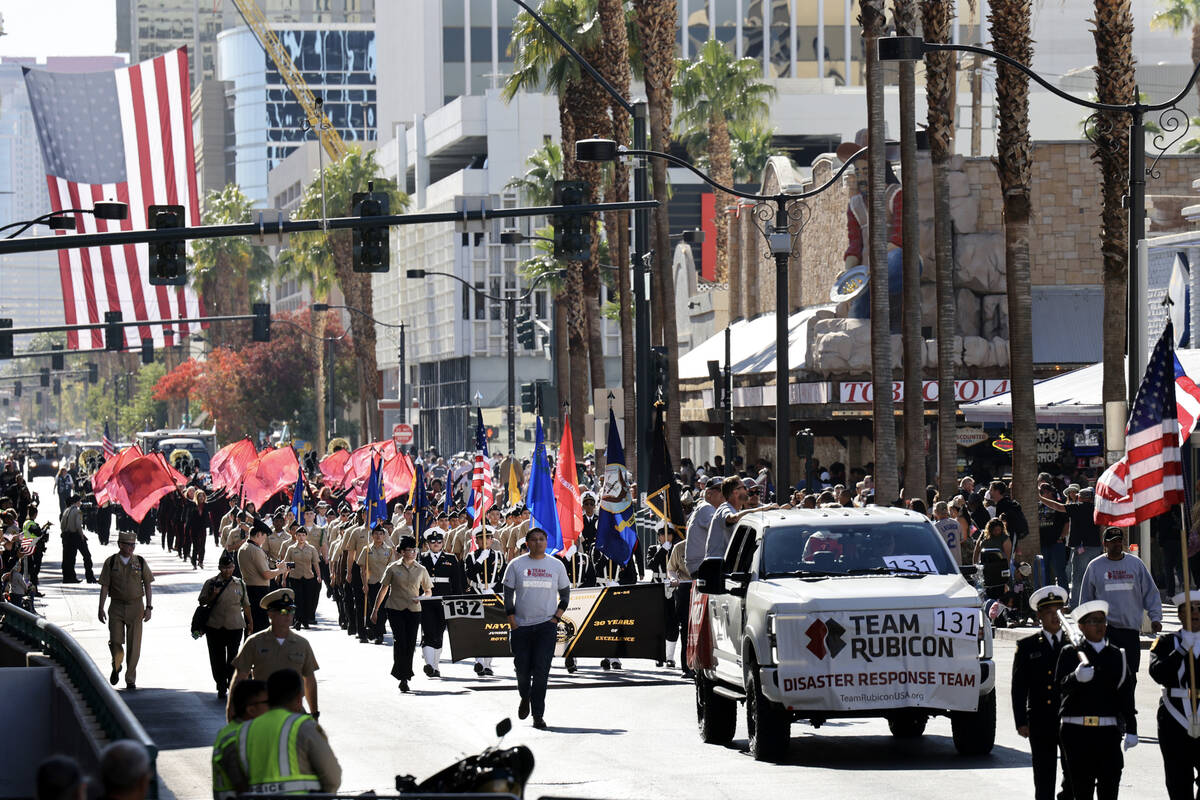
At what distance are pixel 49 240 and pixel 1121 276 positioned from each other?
1531cm

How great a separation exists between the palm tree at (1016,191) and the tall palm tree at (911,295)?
122 inches

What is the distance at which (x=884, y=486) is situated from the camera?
3538cm

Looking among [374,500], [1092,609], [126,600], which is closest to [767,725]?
[1092,609]

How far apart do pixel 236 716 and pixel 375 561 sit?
15.8 meters

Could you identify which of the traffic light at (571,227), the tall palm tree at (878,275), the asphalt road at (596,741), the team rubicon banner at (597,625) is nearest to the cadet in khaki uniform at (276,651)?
the asphalt road at (596,741)

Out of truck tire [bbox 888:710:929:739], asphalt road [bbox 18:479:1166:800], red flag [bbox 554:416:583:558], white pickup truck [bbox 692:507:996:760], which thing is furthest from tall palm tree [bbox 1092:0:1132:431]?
white pickup truck [bbox 692:507:996:760]

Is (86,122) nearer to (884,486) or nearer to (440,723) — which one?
(884,486)

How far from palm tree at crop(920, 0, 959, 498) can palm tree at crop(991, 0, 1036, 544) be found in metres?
3.06

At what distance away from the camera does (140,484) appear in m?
39.8

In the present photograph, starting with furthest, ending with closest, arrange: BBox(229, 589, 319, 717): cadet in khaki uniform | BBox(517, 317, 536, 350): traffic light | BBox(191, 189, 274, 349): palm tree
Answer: BBox(191, 189, 274, 349): palm tree, BBox(517, 317, 536, 350): traffic light, BBox(229, 589, 319, 717): cadet in khaki uniform

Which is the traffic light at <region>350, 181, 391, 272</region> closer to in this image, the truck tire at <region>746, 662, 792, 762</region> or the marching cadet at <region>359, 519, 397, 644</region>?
the marching cadet at <region>359, 519, 397, 644</region>

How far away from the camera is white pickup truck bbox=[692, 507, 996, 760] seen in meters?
14.8

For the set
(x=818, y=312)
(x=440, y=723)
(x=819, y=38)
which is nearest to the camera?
(x=440, y=723)

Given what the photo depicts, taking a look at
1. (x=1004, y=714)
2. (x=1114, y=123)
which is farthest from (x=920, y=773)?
(x=1114, y=123)
